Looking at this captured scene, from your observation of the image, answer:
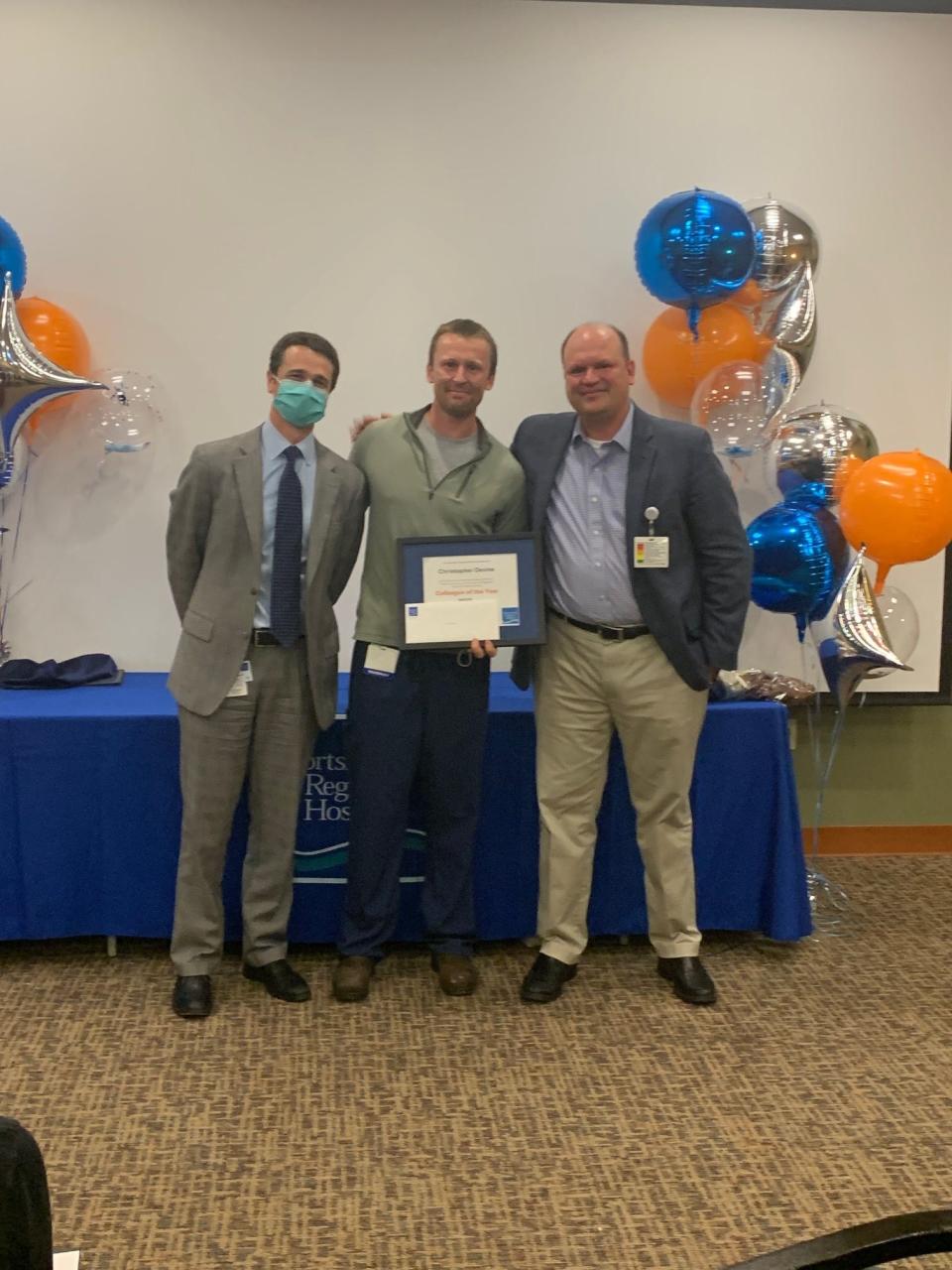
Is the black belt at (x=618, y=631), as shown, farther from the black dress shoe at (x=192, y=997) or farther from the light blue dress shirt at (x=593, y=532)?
the black dress shoe at (x=192, y=997)

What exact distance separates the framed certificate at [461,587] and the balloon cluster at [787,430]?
965 mm

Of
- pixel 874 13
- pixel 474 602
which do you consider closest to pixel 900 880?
pixel 474 602

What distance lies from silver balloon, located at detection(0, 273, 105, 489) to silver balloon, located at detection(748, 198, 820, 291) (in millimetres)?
→ 2129

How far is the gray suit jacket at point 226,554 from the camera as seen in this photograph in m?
2.79

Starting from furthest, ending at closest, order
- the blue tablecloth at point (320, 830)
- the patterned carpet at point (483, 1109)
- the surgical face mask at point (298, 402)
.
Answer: the blue tablecloth at point (320, 830) < the surgical face mask at point (298, 402) < the patterned carpet at point (483, 1109)

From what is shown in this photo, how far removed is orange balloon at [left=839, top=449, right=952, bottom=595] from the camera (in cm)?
326

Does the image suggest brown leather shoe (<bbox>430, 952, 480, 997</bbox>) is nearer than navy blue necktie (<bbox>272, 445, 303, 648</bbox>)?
No

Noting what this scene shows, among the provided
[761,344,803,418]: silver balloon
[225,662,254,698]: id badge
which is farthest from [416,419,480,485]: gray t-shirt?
[761,344,803,418]: silver balloon

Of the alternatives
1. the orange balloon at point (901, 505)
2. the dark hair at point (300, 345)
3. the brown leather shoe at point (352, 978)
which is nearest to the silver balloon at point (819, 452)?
the orange balloon at point (901, 505)

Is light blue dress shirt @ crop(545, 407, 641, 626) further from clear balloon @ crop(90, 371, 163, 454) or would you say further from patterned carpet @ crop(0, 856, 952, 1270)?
clear balloon @ crop(90, 371, 163, 454)

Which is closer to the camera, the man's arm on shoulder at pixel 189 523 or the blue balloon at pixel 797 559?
the man's arm on shoulder at pixel 189 523

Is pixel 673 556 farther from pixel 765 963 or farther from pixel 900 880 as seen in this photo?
pixel 900 880

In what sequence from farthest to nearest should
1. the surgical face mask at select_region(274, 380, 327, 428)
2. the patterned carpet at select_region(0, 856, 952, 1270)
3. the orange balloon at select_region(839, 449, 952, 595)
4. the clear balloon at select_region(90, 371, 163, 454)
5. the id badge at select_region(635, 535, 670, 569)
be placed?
the clear balloon at select_region(90, 371, 163, 454) < the orange balloon at select_region(839, 449, 952, 595) < the id badge at select_region(635, 535, 670, 569) < the surgical face mask at select_region(274, 380, 327, 428) < the patterned carpet at select_region(0, 856, 952, 1270)

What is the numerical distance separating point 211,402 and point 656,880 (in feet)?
6.87
